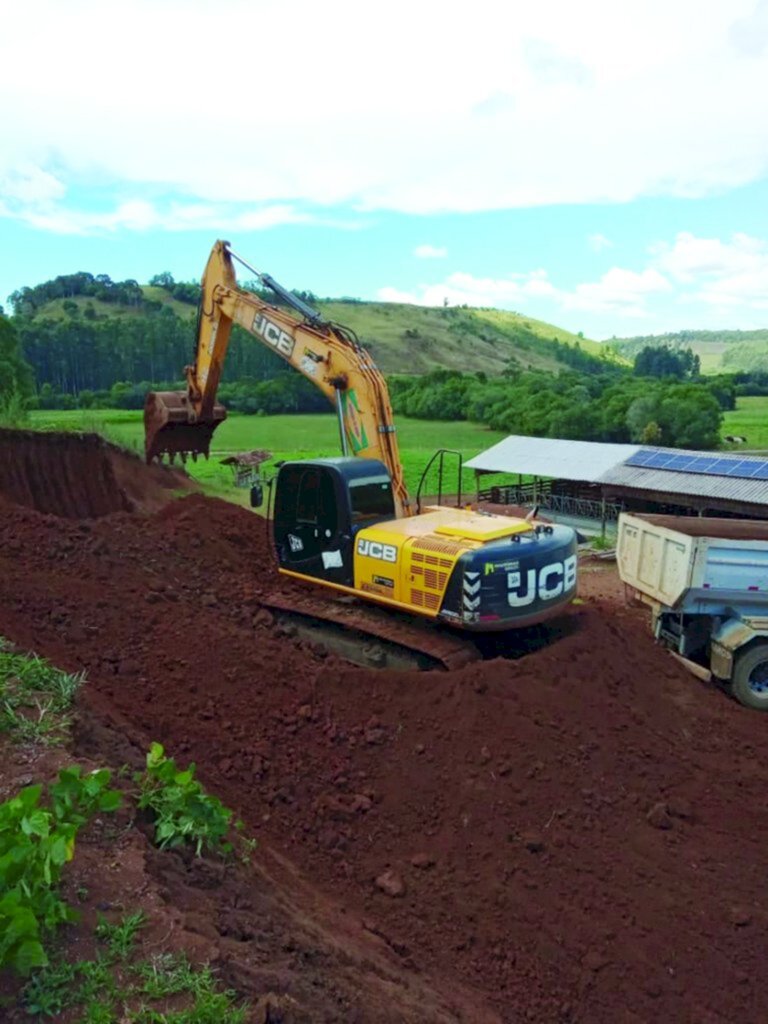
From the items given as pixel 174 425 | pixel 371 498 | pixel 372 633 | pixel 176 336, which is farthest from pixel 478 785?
pixel 176 336

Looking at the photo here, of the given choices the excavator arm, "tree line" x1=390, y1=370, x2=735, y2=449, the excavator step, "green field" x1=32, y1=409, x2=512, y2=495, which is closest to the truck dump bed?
the excavator step

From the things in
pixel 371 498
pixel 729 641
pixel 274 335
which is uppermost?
pixel 274 335

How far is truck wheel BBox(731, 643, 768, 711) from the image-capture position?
10.2 meters

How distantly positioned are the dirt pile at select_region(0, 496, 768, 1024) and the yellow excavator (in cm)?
58

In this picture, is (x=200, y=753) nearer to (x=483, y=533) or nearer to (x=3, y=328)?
(x=483, y=533)

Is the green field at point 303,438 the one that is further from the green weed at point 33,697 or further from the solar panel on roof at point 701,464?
the green weed at point 33,697

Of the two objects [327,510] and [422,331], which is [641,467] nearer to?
[327,510]

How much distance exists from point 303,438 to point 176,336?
36.5 metres

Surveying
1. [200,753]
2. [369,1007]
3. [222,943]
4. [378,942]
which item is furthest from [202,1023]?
[200,753]

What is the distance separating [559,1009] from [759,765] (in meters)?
4.21

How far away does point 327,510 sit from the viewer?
9.99 m

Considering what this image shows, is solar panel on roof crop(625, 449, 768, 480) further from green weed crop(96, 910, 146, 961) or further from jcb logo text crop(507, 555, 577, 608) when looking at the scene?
green weed crop(96, 910, 146, 961)

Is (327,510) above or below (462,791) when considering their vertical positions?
above

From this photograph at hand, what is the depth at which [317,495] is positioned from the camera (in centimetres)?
1011
